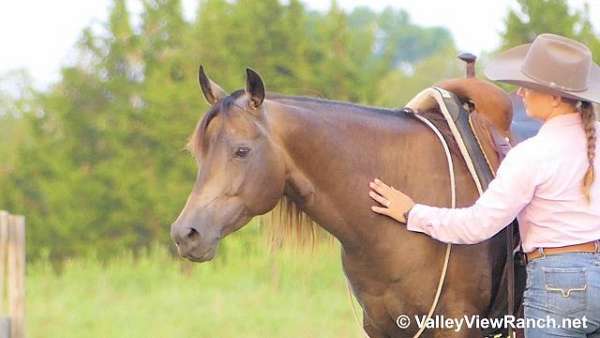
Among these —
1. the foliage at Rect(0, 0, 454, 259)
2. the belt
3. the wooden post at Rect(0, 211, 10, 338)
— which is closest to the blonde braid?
the belt

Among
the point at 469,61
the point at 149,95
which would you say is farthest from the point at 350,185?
the point at 149,95

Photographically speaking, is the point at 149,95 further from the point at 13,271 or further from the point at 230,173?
the point at 230,173

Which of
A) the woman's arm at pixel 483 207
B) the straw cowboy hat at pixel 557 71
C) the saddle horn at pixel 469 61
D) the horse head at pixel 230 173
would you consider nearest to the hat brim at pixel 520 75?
the straw cowboy hat at pixel 557 71

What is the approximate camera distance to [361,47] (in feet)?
41.5

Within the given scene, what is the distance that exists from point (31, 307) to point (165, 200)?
104 inches

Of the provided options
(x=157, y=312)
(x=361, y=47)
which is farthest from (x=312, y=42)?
(x=157, y=312)

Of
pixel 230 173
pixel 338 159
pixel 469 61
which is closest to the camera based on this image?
pixel 230 173

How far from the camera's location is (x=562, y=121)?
129 inches

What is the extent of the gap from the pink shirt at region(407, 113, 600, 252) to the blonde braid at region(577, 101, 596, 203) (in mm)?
14

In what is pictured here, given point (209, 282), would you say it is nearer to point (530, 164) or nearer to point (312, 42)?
point (312, 42)

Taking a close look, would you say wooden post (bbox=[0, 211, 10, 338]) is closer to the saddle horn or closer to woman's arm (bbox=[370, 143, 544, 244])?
the saddle horn

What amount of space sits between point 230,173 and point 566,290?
1.16m

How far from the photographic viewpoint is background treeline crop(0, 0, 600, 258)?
11656mm

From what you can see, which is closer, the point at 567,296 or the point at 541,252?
the point at 567,296
